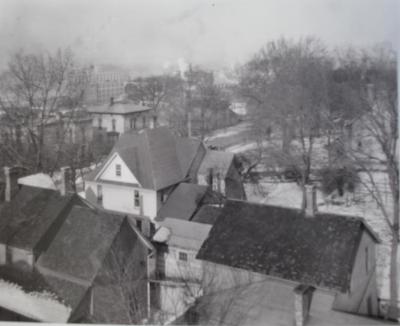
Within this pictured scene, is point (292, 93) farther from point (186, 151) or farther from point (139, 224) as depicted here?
point (139, 224)

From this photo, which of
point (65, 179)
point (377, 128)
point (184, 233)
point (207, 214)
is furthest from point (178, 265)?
point (377, 128)

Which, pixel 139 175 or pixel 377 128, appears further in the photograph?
pixel 139 175

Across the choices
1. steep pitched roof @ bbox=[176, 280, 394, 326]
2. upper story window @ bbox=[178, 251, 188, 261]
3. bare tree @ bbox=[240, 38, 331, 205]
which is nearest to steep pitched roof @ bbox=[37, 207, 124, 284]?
upper story window @ bbox=[178, 251, 188, 261]

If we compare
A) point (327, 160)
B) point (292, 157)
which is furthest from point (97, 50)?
point (327, 160)

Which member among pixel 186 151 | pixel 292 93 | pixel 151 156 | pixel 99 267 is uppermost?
pixel 292 93

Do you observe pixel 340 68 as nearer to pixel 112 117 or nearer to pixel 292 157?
pixel 292 157
